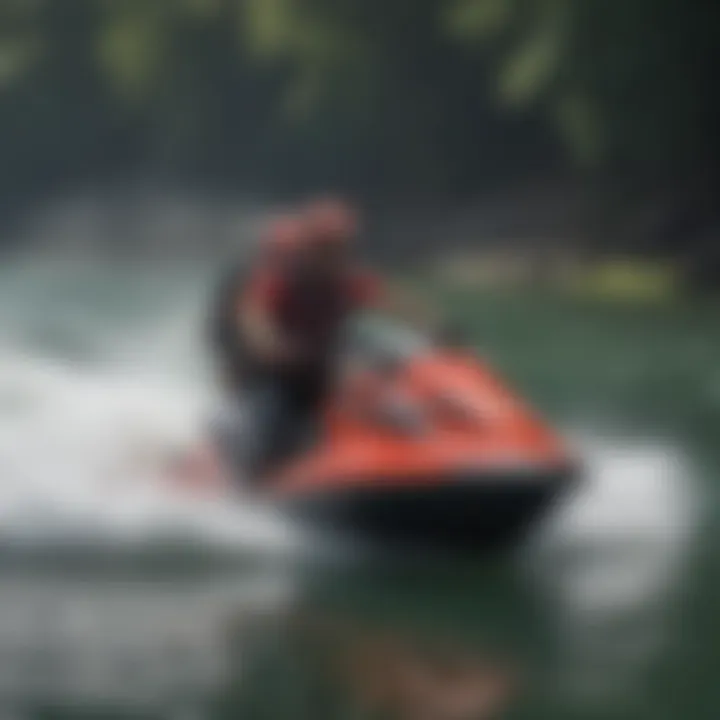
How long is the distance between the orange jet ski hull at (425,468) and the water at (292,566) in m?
0.03

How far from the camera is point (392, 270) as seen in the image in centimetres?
210

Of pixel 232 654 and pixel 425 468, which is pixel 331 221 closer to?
pixel 425 468

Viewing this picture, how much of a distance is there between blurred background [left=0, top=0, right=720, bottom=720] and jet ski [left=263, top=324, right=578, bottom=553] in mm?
31

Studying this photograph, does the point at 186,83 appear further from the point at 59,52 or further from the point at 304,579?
the point at 304,579

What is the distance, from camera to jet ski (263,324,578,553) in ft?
6.73

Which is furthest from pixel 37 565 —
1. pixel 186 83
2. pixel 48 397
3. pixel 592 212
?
pixel 592 212

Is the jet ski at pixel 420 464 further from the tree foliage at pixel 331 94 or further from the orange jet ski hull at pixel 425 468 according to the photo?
the tree foliage at pixel 331 94

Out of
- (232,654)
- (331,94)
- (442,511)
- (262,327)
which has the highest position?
(331,94)

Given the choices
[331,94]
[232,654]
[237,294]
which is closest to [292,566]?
[232,654]

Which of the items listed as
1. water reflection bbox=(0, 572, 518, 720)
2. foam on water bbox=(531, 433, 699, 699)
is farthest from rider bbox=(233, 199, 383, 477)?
foam on water bbox=(531, 433, 699, 699)

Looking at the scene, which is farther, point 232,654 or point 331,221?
point 331,221

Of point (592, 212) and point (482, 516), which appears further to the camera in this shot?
point (592, 212)

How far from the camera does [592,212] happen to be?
7.20ft

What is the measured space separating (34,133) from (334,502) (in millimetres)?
421
